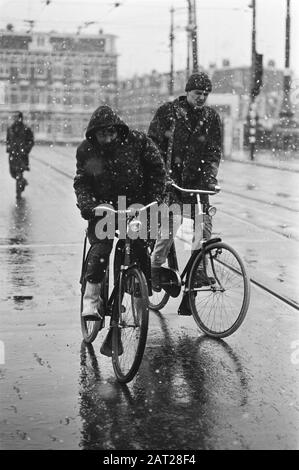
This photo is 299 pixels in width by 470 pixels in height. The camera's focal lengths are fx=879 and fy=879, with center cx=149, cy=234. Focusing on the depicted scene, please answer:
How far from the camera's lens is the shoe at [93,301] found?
18.0 feet

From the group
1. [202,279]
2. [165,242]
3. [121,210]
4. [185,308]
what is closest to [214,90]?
[165,242]

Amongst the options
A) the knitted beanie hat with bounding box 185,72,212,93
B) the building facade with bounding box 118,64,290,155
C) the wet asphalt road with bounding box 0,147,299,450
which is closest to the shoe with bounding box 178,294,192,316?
the wet asphalt road with bounding box 0,147,299,450

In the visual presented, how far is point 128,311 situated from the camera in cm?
509

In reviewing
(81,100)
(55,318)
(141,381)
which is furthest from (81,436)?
(81,100)

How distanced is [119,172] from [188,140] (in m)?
1.18

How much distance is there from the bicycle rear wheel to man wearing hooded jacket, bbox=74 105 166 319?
76 centimetres

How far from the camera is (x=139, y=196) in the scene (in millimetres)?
5445

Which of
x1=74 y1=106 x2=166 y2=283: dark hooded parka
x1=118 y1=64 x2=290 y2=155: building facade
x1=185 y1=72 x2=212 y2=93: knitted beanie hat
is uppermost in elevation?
x1=185 y1=72 x2=212 y2=93: knitted beanie hat

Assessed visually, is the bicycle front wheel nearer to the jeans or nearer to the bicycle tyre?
the bicycle tyre

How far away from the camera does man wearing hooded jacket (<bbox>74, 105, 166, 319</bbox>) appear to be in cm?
531

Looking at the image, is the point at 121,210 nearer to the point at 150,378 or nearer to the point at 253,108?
the point at 150,378

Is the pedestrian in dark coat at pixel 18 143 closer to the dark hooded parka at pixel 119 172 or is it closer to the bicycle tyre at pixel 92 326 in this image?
the bicycle tyre at pixel 92 326

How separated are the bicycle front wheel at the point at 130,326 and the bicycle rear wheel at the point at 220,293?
0.92m

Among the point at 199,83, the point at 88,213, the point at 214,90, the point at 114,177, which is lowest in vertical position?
the point at 214,90
